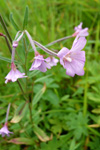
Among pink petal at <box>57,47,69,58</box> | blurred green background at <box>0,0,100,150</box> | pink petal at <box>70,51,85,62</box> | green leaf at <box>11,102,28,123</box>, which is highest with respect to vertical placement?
pink petal at <box>57,47,69,58</box>

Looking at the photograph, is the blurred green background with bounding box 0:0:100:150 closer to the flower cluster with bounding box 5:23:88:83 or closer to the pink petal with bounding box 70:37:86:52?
the flower cluster with bounding box 5:23:88:83

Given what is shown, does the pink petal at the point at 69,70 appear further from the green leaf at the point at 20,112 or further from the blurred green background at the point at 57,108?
the green leaf at the point at 20,112

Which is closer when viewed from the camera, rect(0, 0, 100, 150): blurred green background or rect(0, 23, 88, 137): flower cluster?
rect(0, 23, 88, 137): flower cluster

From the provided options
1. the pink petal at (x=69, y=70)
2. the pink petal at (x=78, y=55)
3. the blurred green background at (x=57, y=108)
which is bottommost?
the blurred green background at (x=57, y=108)

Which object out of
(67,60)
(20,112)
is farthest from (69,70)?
(20,112)

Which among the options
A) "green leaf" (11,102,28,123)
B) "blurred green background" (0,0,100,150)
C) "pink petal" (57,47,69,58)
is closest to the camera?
"pink petal" (57,47,69,58)

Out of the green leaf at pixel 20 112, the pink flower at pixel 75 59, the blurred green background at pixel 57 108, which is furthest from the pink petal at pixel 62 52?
the green leaf at pixel 20 112

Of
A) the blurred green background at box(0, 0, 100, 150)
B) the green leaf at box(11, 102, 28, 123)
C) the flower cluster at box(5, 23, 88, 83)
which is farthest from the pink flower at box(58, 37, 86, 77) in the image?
the green leaf at box(11, 102, 28, 123)

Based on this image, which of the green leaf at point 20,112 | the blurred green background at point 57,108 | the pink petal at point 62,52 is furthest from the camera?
the blurred green background at point 57,108

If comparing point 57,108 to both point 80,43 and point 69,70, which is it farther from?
point 80,43
